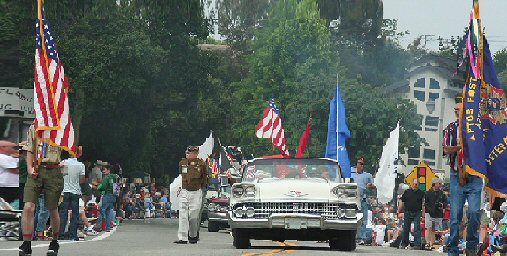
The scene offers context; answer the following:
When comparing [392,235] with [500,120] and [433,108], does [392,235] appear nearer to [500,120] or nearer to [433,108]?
[500,120]

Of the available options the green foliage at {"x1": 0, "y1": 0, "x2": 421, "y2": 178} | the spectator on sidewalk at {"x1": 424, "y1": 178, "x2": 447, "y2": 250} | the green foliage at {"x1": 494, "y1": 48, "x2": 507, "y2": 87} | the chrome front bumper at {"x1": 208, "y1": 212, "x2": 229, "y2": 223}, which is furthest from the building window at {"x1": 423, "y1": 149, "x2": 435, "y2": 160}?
the spectator on sidewalk at {"x1": 424, "y1": 178, "x2": 447, "y2": 250}

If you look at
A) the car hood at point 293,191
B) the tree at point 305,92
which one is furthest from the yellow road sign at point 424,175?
the tree at point 305,92

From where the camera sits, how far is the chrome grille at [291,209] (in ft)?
68.0

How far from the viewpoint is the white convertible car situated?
20672mm

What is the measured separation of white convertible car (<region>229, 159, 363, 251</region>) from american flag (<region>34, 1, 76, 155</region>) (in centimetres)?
342

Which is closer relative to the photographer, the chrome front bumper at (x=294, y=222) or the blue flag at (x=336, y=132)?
the chrome front bumper at (x=294, y=222)

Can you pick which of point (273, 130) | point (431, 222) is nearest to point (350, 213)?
point (431, 222)

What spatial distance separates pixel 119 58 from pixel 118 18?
2065 mm

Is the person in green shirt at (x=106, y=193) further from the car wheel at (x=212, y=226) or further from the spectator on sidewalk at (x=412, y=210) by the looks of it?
the spectator on sidewalk at (x=412, y=210)

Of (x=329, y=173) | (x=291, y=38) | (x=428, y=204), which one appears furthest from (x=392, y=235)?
(x=291, y=38)

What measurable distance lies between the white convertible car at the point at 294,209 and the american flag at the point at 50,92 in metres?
3.42

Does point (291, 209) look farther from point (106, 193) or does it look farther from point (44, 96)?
point (106, 193)

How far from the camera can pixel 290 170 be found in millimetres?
21797

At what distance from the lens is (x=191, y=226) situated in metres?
24.0
